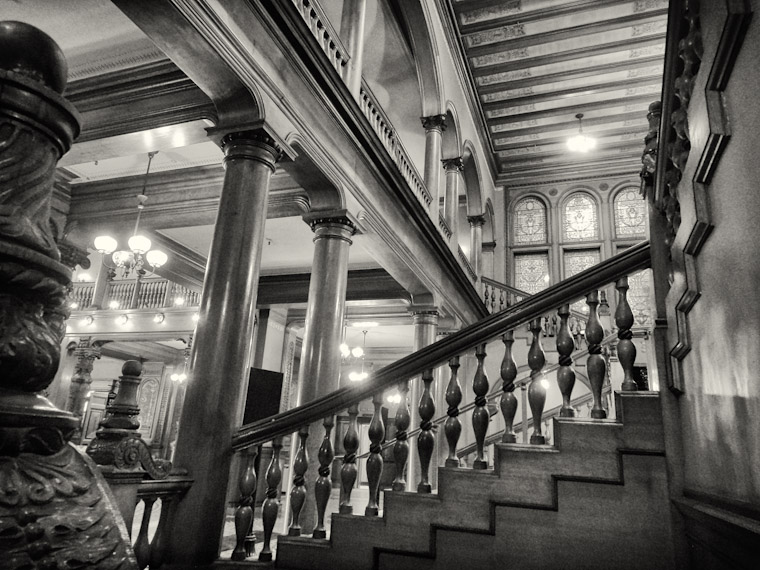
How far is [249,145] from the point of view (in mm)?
4250

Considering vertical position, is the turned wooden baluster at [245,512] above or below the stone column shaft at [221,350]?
below

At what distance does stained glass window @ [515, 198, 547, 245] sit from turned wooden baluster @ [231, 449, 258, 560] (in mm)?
12641

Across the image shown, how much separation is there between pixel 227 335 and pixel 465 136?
9284 millimetres

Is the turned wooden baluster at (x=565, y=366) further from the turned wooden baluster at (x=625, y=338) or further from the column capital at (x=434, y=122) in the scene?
the column capital at (x=434, y=122)

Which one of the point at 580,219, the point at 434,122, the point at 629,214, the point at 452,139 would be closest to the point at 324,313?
the point at 434,122

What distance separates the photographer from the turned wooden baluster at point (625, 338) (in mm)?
3107

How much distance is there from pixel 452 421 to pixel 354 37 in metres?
4.88

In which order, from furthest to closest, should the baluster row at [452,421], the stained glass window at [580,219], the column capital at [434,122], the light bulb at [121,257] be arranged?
the stained glass window at [580,219], the column capital at [434,122], the light bulb at [121,257], the baluster row at [452,421]

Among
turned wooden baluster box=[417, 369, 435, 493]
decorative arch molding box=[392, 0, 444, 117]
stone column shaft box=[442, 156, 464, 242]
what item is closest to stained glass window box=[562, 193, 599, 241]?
stone column shaft box=[442, 156, 464, 242]

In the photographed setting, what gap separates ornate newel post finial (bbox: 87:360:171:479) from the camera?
113 inches

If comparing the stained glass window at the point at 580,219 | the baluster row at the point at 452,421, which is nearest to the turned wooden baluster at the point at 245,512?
the baluster row at the point at 452,421

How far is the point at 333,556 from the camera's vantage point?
10.8ft

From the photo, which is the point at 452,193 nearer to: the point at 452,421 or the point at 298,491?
the point at 452,421

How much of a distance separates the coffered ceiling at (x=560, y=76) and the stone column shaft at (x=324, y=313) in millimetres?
6749
